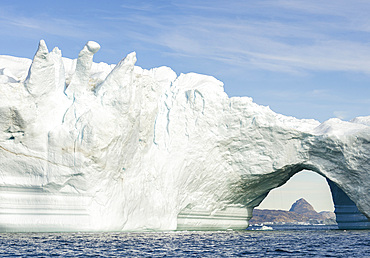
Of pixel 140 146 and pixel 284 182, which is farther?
pixel 284 182

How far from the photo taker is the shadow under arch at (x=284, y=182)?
25.8 metres

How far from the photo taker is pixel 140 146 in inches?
900

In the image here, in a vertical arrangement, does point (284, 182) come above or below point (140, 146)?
below

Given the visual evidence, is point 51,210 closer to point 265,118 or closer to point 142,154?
point 142,154

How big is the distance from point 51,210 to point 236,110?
32.8 feet

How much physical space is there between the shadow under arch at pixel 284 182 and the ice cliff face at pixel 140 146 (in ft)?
0.37

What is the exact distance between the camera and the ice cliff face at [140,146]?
19.5 metres

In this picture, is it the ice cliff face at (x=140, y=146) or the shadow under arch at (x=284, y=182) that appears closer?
the ice cliff face at (x=140, y=146)

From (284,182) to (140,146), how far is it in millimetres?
8897

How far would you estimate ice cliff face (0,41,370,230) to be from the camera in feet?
64.1

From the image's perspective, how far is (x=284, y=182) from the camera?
27.7m

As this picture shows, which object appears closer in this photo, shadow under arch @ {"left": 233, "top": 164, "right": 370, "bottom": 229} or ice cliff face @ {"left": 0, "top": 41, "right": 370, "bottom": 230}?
ice cliff face @ {"left": 0, "top": 41, "right": 370, "bottom": 230}

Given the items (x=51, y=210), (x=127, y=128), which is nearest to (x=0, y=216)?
(x=51, y=210)

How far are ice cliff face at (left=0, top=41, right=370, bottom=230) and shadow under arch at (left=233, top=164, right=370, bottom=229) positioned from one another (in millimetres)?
114
